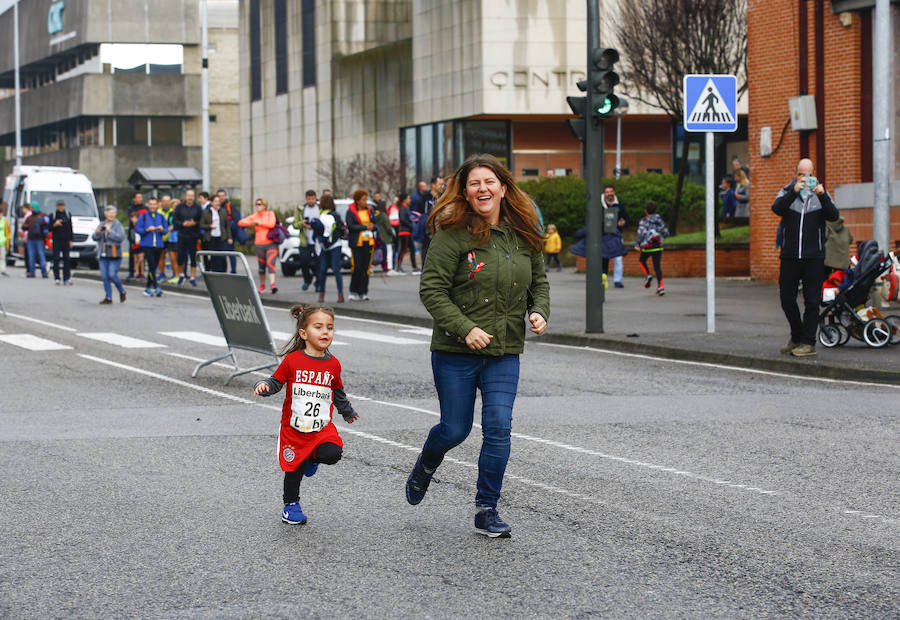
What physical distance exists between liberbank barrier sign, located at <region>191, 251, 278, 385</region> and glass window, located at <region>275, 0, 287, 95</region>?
182 feet

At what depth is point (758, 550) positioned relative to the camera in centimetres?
654

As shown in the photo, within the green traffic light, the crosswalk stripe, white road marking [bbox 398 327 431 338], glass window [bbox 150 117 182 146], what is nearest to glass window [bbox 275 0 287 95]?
glass window [bbox 150 117 182 146]

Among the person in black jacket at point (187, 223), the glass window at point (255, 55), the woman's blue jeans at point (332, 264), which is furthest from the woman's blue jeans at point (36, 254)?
the glass window at point (255, 55)

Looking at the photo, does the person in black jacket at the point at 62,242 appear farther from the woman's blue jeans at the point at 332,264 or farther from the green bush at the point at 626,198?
the green bush at the point at 626,198

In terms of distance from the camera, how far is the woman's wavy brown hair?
6.69 metres

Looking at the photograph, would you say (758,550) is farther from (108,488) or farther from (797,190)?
(797,190)

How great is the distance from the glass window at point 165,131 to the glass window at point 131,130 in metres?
0.48

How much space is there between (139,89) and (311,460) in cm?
8046

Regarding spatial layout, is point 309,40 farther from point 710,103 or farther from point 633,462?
point 633,462

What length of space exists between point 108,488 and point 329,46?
57134 mm

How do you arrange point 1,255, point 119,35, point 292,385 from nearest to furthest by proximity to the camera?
point 292,385 → point 1,255 → point 119,35

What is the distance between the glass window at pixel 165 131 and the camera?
85.7 meters

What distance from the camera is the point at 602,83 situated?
56.6 feet

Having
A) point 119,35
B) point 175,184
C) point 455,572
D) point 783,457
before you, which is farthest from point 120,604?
point 119,35
